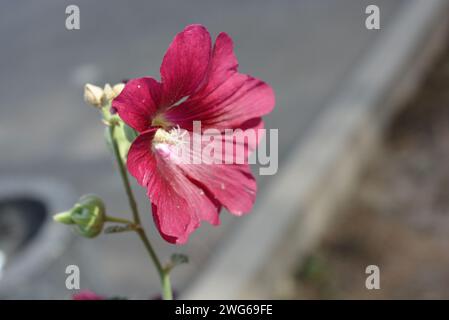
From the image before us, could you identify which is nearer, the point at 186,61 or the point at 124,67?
the point at 186,61

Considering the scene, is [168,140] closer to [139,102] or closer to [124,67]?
[139,102]

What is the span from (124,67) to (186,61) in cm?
356

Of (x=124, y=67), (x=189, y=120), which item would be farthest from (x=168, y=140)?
(x=124, y=67)

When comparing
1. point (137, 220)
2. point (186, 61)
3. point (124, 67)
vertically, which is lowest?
point (137, 220)

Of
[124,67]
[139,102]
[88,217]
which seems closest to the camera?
[139,102]

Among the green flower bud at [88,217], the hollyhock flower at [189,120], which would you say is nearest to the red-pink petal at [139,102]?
the hollyhock flower at [189,120]

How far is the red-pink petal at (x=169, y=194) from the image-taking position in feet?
1.82

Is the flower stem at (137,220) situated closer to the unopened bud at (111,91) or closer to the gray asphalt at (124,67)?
the unopened bud at (111,91)

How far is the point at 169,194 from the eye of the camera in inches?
22.9

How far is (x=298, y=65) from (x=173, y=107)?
329 cm

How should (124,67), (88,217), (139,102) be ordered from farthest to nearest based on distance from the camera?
(124,67)
(88,217)
(139,102)

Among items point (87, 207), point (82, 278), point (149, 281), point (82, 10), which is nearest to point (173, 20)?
point (82, 10)
